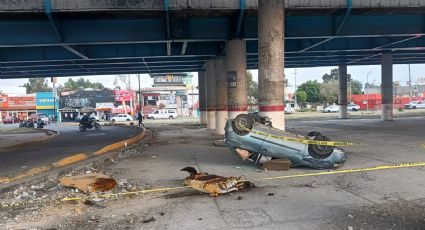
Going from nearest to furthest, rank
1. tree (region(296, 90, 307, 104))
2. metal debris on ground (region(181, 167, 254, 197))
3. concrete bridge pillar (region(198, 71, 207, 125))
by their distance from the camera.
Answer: metal debris on ground (region(181, 167, 254, 197)) < concrete bridge pillar (region(198, 71, 207, 125)) < tree (region(296, 90, 307, 104))

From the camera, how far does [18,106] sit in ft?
324

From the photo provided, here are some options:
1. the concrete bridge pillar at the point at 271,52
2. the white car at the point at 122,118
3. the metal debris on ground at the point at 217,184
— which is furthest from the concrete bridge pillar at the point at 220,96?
the white car at the point at 122,118

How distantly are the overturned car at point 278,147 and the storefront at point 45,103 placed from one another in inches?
3584

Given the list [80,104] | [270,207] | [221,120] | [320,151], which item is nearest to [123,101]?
Answer: [80,104]

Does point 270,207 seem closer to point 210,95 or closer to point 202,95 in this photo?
point 210,95

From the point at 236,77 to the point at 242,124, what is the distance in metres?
11.5

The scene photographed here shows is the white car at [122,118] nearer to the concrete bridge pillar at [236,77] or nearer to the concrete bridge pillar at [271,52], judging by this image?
the concrete bridge pillar at [236,77]

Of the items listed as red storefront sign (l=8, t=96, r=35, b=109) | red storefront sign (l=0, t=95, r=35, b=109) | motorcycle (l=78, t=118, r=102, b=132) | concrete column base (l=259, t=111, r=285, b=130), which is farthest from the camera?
red storefront sign (l=8, t=96, r=35, b=109)

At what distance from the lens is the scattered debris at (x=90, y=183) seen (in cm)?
950

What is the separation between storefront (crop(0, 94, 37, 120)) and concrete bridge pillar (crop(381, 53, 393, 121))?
79.2m

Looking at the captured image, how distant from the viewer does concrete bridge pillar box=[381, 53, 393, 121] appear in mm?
40750

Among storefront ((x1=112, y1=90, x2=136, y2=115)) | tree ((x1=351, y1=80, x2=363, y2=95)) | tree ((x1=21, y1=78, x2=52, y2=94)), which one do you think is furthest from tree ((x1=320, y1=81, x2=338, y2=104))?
tree ((x1=21, y1=78, x2=52, y2=94))

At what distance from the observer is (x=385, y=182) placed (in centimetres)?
967

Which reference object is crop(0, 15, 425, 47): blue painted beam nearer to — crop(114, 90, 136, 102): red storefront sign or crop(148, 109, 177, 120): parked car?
crop(148, 109, 177, 120): parked car
